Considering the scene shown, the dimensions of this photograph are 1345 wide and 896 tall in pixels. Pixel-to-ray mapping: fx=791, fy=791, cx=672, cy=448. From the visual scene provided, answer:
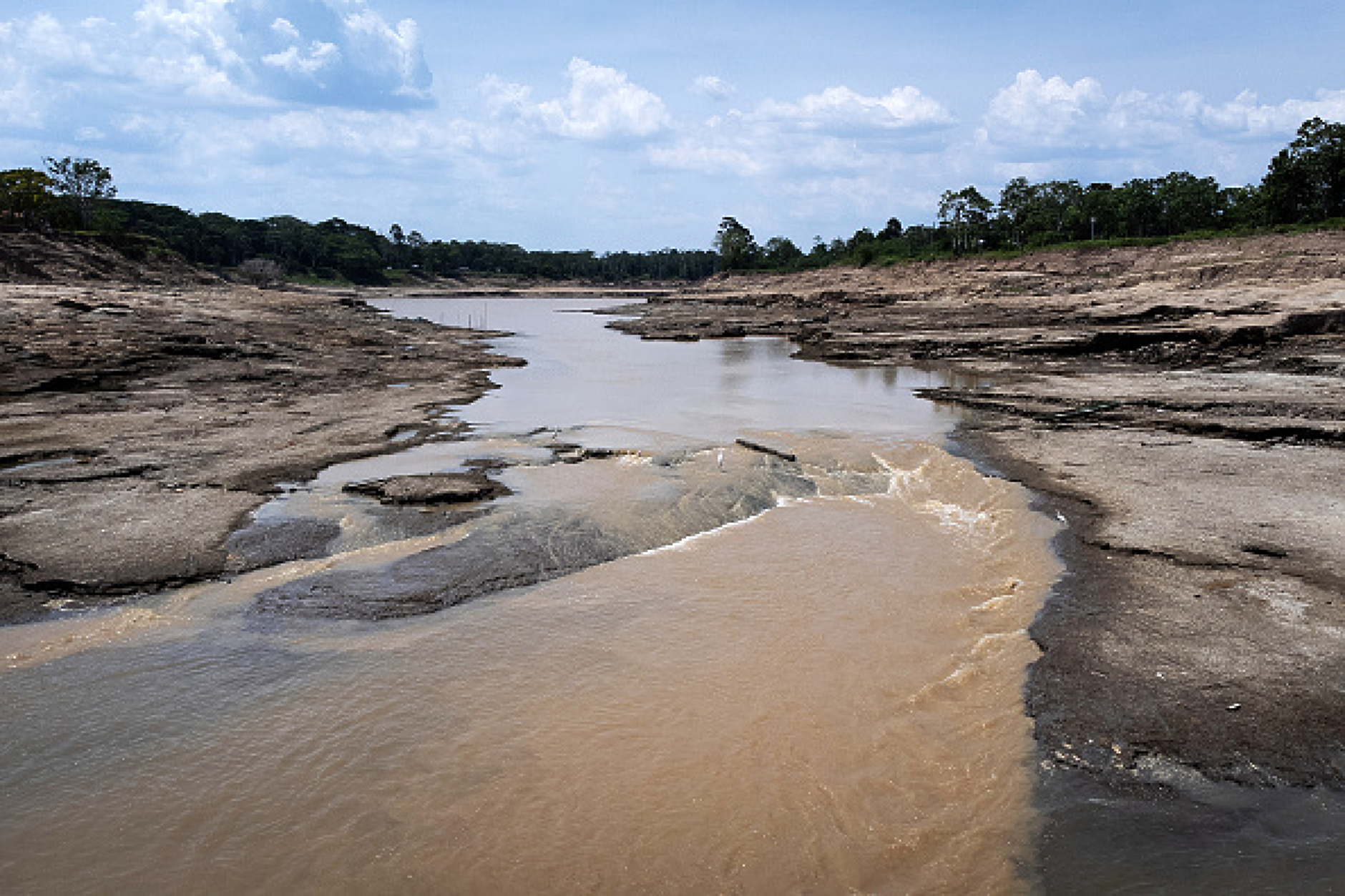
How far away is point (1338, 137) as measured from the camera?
37312mm

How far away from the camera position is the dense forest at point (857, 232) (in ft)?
126

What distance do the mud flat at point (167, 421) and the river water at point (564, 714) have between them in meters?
0.65

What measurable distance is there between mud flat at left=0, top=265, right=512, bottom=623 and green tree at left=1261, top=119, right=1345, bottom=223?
1533 inches

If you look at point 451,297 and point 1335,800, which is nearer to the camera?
point 1335,800

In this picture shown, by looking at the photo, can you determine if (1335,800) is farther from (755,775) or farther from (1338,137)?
(1338,137)

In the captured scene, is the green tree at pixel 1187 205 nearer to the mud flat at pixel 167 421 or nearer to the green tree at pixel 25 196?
the mud flat at pixel 167 421

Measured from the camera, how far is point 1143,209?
5122 cm

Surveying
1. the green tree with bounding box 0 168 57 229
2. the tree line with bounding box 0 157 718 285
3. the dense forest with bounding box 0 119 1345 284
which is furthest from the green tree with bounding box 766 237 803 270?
the green tree with bounding box 0 168 57 229

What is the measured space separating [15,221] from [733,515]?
50.5 metres

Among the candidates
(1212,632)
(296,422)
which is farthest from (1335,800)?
(296,422)

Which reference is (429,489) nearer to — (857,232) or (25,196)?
(25,196)

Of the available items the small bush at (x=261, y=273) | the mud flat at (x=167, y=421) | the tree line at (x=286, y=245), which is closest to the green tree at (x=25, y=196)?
the tree line at (x=286, y=245)

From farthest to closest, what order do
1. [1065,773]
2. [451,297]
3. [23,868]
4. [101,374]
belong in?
[451,297] < [101,374] < [1065,773] < [23,868]

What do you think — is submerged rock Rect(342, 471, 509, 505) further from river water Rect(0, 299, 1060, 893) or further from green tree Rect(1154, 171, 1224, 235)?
green tree Rect(1154, 171, 1224, 235)
